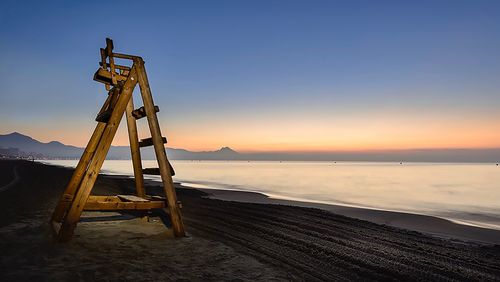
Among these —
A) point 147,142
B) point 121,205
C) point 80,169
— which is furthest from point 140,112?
point 121,205

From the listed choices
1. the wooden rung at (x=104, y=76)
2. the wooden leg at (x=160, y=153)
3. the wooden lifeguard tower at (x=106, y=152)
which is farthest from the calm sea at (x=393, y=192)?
→ the wooden rung at (x=104, y=76)

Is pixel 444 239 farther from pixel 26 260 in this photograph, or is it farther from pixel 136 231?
pixel 26 260

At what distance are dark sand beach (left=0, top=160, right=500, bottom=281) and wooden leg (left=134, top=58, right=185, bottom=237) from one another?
45 centimetres

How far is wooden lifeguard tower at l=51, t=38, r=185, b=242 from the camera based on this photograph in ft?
20.5

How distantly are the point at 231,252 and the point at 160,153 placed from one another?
2.51 metres

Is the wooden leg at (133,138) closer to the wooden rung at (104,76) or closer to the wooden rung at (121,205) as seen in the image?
the wooden rung at (104,76)

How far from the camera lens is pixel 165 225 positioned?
322 inches

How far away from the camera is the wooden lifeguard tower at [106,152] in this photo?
626 centimetres

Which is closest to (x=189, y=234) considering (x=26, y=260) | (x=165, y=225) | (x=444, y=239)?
(x=165, y=225)

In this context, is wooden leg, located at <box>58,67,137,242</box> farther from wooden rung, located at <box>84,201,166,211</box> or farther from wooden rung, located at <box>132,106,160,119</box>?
wooden rung, located at <box>132,106,160,119</box>

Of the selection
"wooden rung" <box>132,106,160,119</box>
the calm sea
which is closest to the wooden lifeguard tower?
"wooden rung" <box>132,106,160,119</box>

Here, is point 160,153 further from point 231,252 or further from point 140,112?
point 231,252

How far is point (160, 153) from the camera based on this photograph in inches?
269

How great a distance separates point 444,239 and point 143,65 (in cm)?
927
